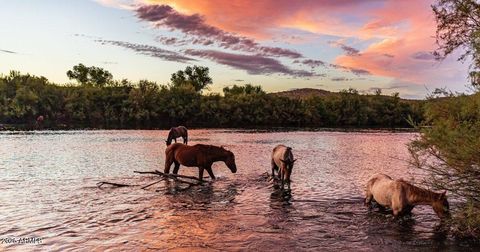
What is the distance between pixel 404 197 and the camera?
1148 centimetres

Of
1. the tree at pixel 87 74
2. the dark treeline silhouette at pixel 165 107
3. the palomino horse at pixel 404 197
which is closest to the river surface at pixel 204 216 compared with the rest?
the palomino horse at pixel 404 197

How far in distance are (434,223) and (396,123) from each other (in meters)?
119

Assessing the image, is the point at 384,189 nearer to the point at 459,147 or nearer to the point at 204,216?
the point at 459,147

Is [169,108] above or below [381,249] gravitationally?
above

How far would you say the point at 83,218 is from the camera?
11758mm

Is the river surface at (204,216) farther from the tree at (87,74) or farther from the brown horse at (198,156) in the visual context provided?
the tree at (87,74)

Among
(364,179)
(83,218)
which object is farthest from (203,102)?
(83,218)

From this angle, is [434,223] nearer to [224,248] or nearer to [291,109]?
[224,248]

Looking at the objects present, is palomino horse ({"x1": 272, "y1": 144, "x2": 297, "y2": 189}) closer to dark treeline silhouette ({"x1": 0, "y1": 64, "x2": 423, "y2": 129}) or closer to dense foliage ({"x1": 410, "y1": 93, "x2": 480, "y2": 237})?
dense foliage ({"x1": 410, "y1": 93, "x2": 480, "y2": 237})

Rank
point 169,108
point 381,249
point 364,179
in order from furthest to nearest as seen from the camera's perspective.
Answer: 1. point 169,108
2. point 364,179
3. point 381,249

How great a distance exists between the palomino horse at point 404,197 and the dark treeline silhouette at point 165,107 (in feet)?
241

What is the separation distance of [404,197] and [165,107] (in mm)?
95693

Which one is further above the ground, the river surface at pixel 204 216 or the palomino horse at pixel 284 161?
the palomino horse at pixel 284 161

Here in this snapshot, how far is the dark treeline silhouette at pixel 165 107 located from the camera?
3484 inches
